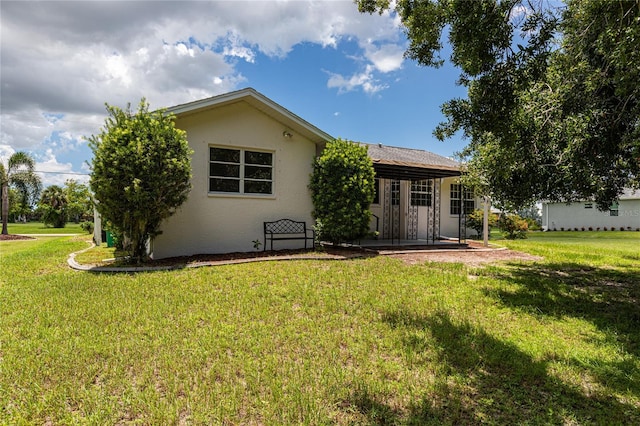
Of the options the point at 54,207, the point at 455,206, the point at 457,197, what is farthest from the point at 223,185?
the point at 54,207

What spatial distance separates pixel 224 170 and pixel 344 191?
3630mm

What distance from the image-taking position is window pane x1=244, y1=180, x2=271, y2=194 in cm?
1047

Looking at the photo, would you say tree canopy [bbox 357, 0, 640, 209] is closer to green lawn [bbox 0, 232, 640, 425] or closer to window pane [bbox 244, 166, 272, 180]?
green lawn [bbox 0, 232, 640, 425]

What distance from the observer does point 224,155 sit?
10.2m

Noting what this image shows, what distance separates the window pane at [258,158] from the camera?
10.5m

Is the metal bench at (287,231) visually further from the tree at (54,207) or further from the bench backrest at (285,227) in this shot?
the tree at (54,207)

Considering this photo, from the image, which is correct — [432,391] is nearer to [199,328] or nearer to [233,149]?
[199,328]

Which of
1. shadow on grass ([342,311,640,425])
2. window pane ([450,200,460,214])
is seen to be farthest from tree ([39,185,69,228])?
shadow on grass ([342,311,640,425])

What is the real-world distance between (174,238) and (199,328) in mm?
5880

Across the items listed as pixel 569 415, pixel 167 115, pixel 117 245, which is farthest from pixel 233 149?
pixel 569 415

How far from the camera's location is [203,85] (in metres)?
18.8

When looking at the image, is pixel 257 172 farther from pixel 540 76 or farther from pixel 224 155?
pixel 540 76

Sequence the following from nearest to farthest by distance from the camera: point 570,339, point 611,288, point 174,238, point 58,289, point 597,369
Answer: point 597,369 → point 570,339 → point 58,289 → point 611,288 → point 174,238

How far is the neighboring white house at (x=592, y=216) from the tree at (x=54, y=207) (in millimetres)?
43245
